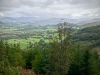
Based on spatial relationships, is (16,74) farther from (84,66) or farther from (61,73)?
(84,66)

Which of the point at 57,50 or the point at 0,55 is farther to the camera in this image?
the point at 0,55

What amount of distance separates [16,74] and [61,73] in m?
8.30

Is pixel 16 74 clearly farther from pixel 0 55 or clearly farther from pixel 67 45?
pixel 0 55

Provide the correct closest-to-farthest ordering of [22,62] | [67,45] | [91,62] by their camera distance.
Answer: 1. [67,45]
2. [91,62]
3. [22,62]

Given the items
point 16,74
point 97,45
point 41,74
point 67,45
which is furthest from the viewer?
point 97,45

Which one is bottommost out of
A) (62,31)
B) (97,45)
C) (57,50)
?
(97,45)

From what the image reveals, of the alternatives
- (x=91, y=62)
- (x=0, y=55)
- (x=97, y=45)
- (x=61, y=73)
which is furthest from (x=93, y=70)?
(x=97, y=45)

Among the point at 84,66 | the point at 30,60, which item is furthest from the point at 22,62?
the point at 84,66

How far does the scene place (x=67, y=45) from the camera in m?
28.2

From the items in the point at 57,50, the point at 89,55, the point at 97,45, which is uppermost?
the point at 57,50

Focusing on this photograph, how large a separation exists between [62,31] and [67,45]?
93.6 inches

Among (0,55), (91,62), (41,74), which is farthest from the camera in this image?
(41,74)

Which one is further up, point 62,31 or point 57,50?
point 62,31

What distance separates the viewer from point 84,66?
48125 millimetres
